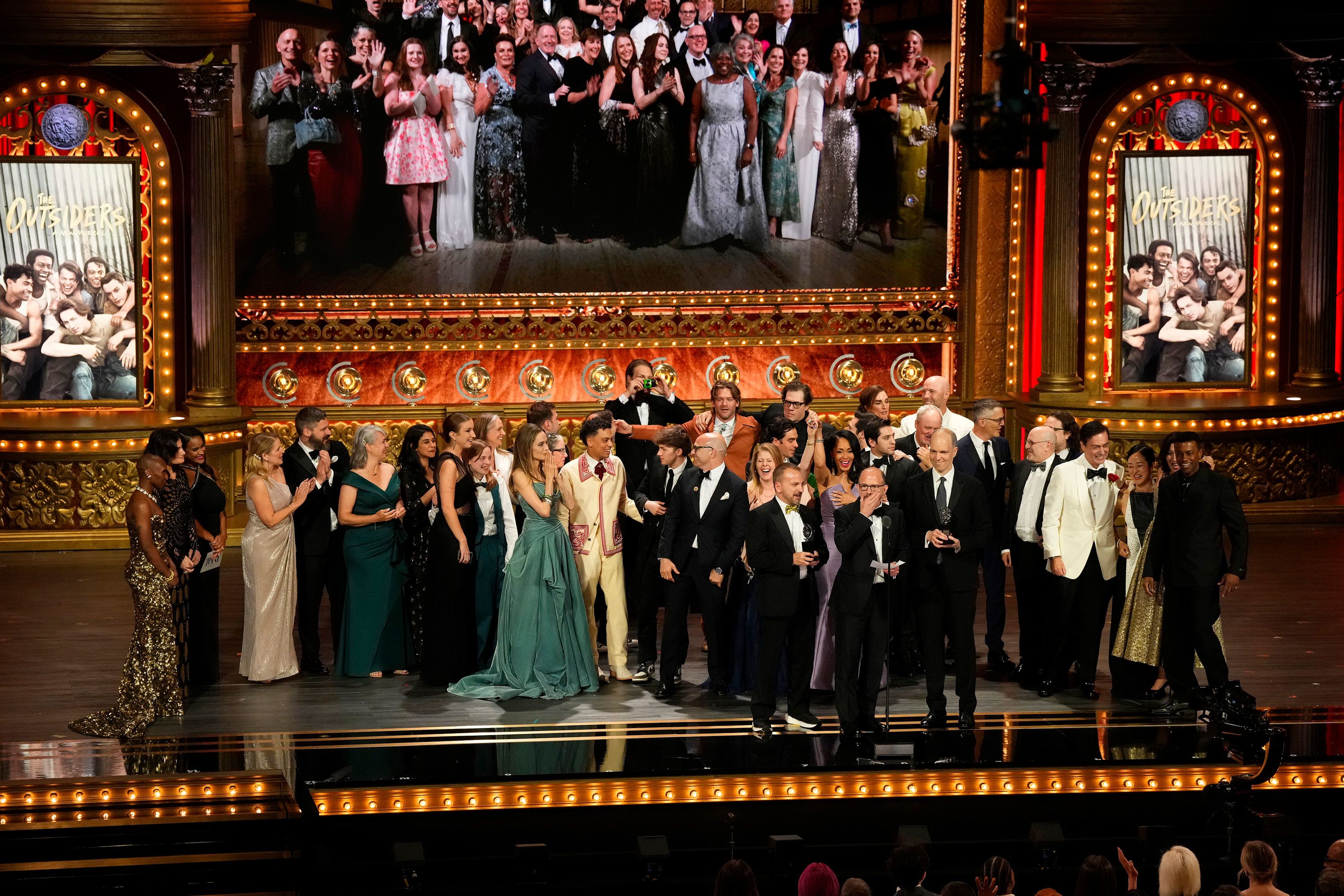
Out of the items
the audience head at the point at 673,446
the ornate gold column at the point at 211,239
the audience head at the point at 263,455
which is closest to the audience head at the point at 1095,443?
the audience head at the point at 673,446

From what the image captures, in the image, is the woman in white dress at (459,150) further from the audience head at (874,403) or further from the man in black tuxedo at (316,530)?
the audience head at (874,403)

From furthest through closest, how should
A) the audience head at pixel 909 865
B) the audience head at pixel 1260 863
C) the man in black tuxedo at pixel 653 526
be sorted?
the man in black tuxedo at pixel 653 526 → the audience head at pixel 909 865 → the audience head at pixel 1260 863

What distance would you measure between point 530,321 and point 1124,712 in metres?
7.10

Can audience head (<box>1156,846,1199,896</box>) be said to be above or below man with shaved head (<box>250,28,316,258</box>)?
below

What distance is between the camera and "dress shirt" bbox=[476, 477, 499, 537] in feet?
30.9

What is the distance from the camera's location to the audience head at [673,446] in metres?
9.28

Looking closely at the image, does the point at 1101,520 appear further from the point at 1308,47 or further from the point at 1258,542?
the point at 1308,47

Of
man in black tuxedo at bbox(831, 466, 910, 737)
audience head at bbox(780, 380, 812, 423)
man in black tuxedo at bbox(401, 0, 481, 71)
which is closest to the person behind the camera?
man in black tuxedo at bbox(831, 466, 910, 737)

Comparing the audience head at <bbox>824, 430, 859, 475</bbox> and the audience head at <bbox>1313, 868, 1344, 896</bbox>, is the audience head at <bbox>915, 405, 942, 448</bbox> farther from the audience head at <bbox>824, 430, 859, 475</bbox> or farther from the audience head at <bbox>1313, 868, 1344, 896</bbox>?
the audience head at <bbox>1313, 868, 1344, 896</bbox>

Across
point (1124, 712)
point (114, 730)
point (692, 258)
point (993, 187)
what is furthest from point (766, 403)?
point (114, 730)

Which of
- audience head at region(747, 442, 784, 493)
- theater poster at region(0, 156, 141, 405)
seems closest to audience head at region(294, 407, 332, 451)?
audience head at region(747, 442, 784, 493)

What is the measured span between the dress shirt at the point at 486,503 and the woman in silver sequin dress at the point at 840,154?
607 cm

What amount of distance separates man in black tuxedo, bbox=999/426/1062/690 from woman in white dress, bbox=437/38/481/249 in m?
6.28

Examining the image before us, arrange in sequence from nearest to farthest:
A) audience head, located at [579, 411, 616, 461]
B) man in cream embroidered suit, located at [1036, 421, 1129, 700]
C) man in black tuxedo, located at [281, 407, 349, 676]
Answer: man in cream embroidered suit, located at [1036, 421, 1129, 700] → audience head, located at [579, 411, 616, 461] → man in black tuxedo, located at [281, 407, 349, 676]
